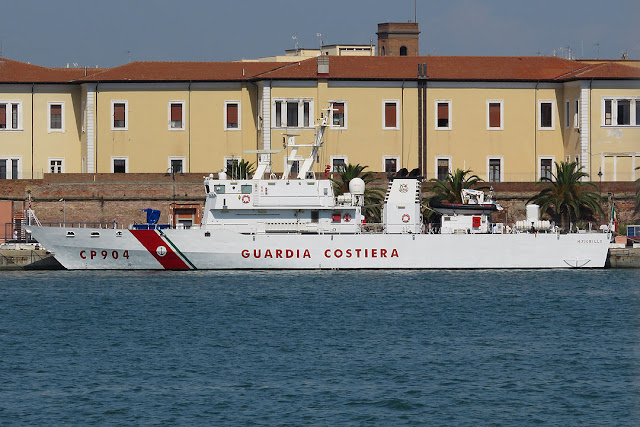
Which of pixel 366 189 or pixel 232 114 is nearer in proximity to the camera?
pixel 366 189

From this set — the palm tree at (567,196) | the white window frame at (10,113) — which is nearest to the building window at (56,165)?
the white window frame at (10,113)

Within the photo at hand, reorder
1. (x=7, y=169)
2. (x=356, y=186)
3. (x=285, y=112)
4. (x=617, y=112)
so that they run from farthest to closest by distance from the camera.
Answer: (x=7, y=169) → (x=285, y=112) → (x=617, y=112) → (x=356, y=186)

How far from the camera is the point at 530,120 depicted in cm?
6925

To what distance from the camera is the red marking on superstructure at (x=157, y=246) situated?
53.0 m

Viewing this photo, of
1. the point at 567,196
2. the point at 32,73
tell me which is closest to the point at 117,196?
the point at 32,73

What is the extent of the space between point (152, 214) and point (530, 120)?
78.9 ft

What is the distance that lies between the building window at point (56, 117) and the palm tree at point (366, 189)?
17.1m

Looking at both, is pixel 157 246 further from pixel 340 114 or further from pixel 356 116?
pixel 356 116

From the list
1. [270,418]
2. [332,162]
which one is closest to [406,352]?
[270,418]

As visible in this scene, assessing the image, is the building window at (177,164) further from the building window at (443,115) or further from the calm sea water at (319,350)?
the calm sea water at (319,350)

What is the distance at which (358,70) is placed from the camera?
6856cm

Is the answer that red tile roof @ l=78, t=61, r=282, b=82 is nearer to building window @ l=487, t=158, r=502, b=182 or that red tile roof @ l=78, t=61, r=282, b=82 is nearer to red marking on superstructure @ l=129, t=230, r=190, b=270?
building window @ l=487, t=158, r=502, b=182

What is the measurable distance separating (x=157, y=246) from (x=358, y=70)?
19.7 meters

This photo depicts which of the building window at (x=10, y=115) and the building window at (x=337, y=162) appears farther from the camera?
the building window at (x=10, y=115)
